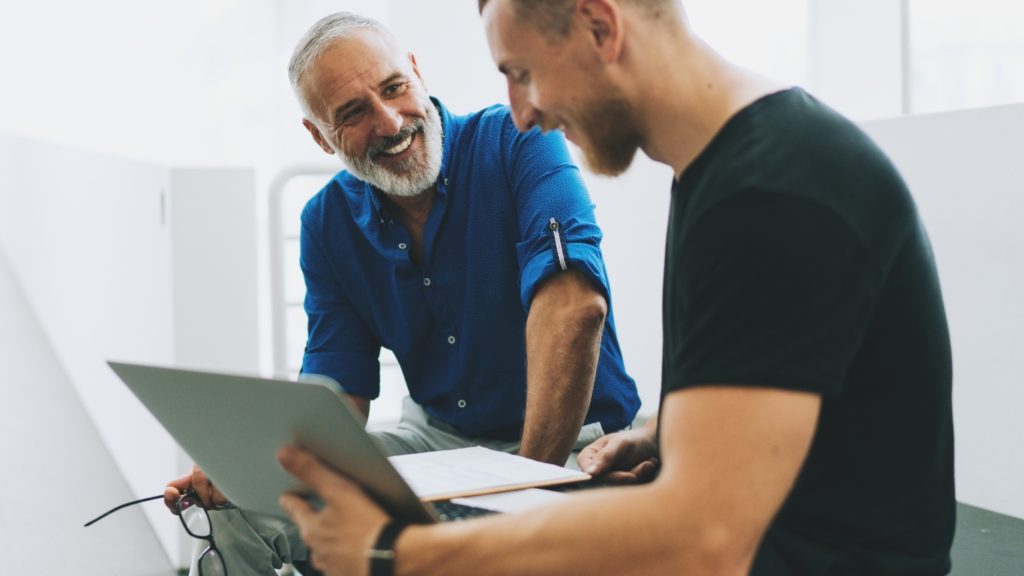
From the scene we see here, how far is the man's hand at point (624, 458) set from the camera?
120cm

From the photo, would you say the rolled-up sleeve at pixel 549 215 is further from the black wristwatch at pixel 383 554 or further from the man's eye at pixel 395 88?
the black wristwatch at pixel 383 554

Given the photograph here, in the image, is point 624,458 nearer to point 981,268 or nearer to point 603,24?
point 603,24

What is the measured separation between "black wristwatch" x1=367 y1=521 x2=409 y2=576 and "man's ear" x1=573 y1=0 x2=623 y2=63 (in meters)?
0.44

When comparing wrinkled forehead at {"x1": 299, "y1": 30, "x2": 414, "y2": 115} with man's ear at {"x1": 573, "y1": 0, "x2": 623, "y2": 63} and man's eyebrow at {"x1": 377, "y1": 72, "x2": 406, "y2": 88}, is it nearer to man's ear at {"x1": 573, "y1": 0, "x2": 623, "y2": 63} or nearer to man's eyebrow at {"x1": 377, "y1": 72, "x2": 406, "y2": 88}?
man's eyebrow at {"x1": 377, "y1": 72, "x2": 406, "y2": 88}

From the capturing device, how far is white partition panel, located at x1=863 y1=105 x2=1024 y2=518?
2566mm

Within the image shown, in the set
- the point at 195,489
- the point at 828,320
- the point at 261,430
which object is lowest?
the point at 195,489

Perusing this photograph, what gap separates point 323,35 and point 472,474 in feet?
2.82

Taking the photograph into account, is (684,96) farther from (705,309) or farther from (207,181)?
(207,181)

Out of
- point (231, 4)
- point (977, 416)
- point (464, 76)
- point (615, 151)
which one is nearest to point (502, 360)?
point (615, 151)

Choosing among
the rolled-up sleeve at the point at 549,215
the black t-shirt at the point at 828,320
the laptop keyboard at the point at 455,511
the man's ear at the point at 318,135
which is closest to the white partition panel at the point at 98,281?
the man's ear at the point at 318,135

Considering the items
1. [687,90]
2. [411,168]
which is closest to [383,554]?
[687,90]

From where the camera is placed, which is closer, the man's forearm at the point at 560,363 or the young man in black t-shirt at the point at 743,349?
the young man in black t-shirt at the point at 743,349

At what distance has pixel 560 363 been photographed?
57.2 inches

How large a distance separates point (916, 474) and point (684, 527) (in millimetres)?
234
